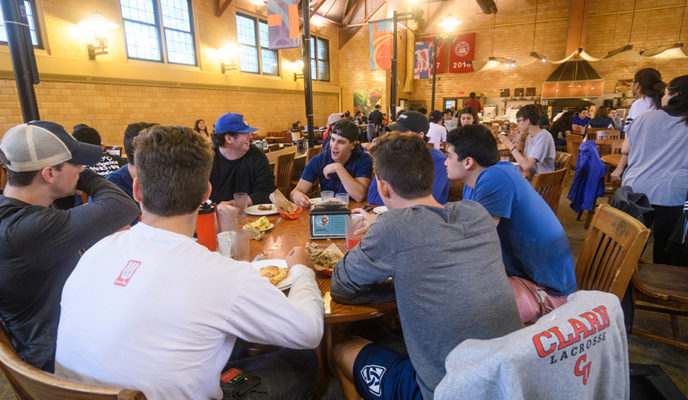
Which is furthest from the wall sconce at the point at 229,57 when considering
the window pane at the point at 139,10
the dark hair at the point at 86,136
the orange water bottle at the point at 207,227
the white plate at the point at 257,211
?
the orange water bottle at the point at 207,227

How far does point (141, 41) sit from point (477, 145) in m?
8.60

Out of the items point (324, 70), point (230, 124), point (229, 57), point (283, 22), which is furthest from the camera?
point (324, 70)

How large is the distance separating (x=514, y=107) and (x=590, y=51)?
337 centimetres

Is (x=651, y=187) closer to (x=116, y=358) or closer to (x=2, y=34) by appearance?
(x=116, y=358)

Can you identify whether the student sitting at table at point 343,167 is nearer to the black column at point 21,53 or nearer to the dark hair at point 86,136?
the dark hair at point 86,136

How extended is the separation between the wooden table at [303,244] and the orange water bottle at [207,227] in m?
0.20

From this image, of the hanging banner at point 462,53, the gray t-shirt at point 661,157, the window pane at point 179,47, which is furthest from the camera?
the hanging banner at point 462,53

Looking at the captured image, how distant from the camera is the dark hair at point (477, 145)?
1.90 meters

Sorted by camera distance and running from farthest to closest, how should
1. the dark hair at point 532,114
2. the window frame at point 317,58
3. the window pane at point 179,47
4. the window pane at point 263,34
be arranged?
1. the window frame at point 317,58
2. the window pane at point 263,34
3. the window pane at point 179,47
4. the dark hair at point 532,114

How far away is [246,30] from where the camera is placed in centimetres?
1079

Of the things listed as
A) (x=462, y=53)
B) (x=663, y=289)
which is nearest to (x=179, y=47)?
(x=663, y=289)

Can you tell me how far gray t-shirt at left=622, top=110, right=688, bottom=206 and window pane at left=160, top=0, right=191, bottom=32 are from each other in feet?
30.2

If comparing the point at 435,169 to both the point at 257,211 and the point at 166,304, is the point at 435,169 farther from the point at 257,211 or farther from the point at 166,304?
the point at 166,304

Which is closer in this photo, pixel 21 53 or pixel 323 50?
pixel 21 53
